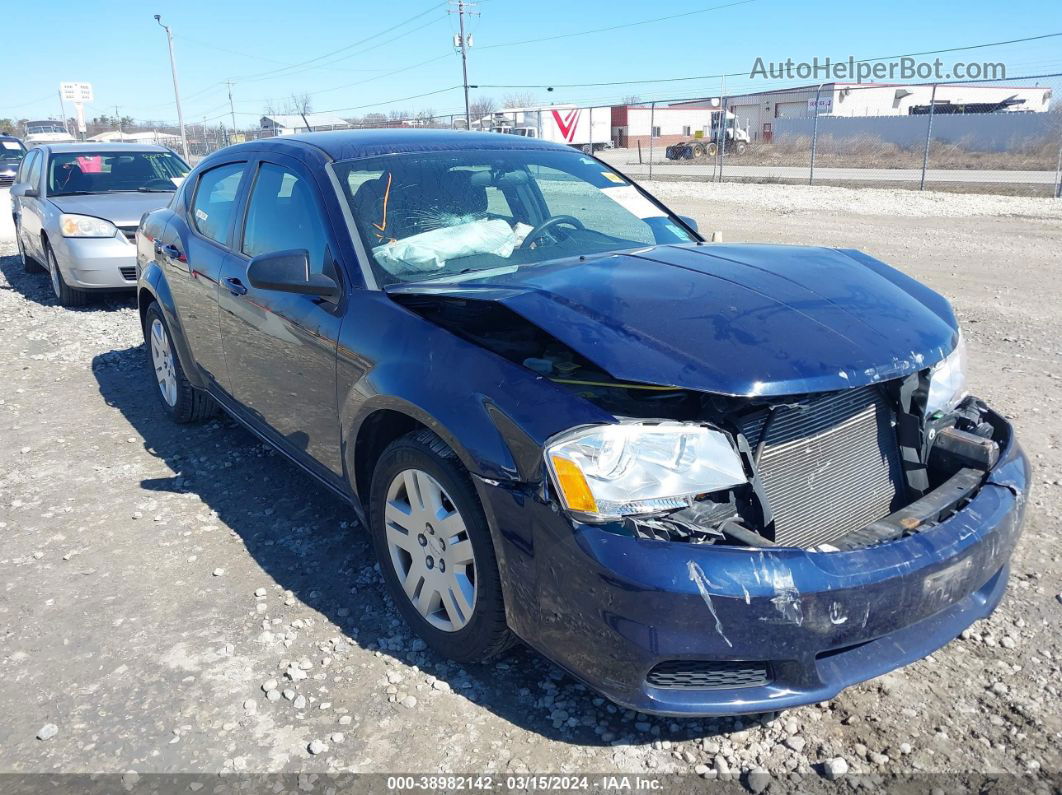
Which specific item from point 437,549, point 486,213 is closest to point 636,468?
point 437,549

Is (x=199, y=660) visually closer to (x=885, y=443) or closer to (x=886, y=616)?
(x=886, y=616)

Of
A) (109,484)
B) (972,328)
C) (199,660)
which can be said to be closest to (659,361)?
(199,660)

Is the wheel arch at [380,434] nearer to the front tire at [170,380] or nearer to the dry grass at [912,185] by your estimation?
the front tire at [170,380]

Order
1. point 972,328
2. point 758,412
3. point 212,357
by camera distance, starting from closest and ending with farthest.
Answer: point 758,412 → point 212,357 → point 972,328

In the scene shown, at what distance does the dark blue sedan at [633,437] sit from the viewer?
6.89 ft

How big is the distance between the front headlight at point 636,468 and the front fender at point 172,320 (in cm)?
316

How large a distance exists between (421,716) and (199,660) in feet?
2.97

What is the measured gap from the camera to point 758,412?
2.33 metres

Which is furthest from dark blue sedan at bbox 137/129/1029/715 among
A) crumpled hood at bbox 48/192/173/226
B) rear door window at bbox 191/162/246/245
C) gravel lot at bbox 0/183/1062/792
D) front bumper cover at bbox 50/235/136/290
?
Answer: crumpled hood at bbox 48/192/173/226

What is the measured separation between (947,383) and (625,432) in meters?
1.32

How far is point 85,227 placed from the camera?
27.1 feet

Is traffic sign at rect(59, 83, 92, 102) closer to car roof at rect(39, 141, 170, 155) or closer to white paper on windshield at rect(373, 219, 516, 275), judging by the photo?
car roof at rect(39, 141, 170, 155)

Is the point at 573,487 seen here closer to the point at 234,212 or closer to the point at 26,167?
the point at 234,212

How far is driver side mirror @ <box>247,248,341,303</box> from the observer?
299cm
